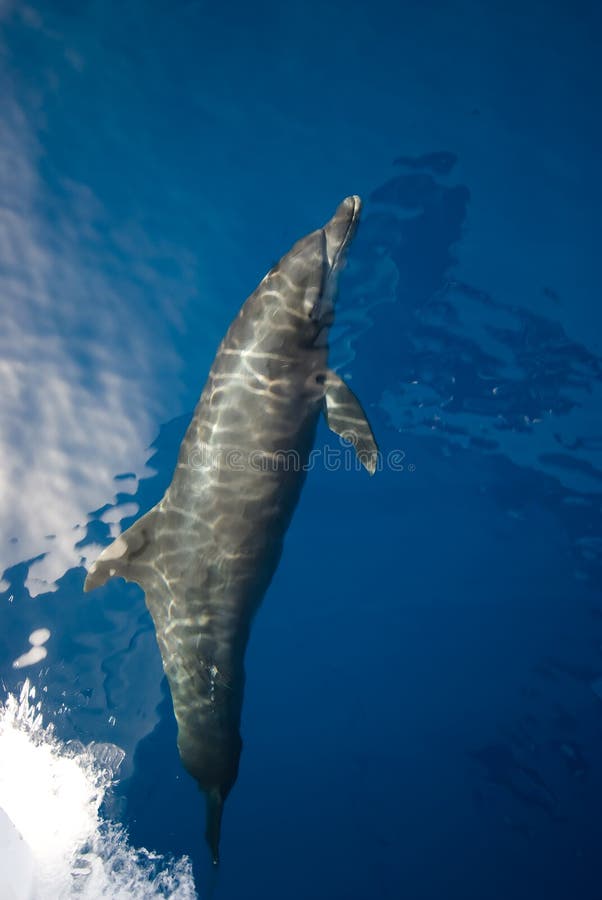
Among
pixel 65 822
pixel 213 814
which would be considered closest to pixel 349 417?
pixel 213 814

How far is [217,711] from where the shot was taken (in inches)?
231

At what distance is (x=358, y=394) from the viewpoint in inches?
532

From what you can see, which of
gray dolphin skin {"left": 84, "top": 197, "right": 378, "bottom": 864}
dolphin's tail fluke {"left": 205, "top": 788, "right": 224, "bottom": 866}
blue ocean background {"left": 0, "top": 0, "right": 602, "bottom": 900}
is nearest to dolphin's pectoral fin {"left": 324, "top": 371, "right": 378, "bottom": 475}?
gray dolphin skin {"left": 84, "top": 197, "right": 378, "bottom": 864}

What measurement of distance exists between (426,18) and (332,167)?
2.19 meters

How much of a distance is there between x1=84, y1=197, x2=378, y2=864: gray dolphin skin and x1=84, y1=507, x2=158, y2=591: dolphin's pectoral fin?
0.01 meters

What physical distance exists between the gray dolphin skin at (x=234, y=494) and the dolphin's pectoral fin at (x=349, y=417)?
0.01 meters

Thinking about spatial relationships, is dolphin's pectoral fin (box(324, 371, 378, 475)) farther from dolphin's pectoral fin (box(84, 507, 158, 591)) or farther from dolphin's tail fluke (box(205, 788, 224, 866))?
dolphin's tail fluke (box(205, 788, 224, 866))

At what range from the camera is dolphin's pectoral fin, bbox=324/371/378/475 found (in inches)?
228

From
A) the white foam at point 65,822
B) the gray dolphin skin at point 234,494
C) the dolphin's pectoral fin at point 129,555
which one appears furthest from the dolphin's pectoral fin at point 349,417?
the white foam at point 65,822

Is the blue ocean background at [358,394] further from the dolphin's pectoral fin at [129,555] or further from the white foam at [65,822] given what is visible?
the dolphin's pectoral fin at [129,555]

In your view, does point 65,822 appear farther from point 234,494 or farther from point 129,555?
point 234,494

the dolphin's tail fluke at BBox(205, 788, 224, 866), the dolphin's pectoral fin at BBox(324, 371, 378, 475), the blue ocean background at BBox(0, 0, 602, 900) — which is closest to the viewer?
the dolphin's pectoral fin at BBox(324, 371, 378, 475)

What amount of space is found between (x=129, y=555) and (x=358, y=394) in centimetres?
859

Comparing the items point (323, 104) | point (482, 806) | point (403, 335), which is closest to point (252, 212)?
point (323, 104)
